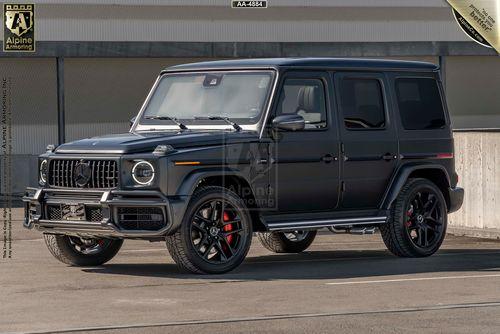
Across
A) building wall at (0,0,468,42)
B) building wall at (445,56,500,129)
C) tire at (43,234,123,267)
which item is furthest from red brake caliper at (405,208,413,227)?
building wall at (445,56,500,129)

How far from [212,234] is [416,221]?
299 centimetres

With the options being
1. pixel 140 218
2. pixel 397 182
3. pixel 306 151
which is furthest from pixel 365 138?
pixel 140 218

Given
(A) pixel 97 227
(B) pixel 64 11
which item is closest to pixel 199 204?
(A) pixel 97 227

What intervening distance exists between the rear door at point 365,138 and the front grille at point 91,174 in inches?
105

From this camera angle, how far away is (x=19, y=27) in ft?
101

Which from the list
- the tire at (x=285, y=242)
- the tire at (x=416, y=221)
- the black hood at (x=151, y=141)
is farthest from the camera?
the tire at (x=285, y=242)

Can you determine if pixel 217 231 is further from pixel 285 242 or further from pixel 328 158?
pixel 285 242

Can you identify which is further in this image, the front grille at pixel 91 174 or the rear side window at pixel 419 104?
the rear side window at pixel 419 104

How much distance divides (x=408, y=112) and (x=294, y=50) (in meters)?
18.2

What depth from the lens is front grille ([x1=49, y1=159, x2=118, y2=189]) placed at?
13.5 metres

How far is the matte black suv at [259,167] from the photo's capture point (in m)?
13.4

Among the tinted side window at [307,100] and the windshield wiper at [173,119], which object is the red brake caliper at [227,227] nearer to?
the windshield wiper at [173,119]

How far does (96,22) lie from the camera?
32375mm

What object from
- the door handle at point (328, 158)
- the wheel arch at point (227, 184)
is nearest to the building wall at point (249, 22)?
the door handle at point (328, 158)
